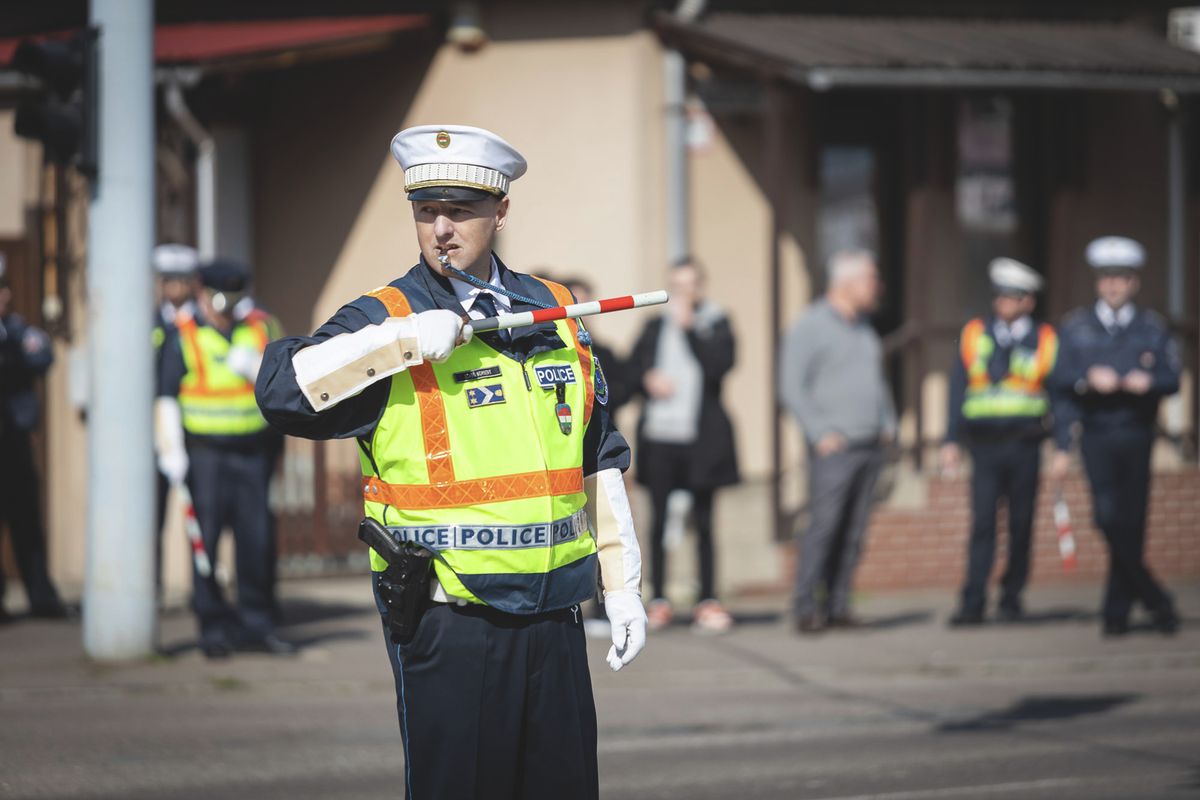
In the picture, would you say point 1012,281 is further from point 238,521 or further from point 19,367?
point 19,367

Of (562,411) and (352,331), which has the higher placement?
(352,331)

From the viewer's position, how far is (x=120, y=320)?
893 centimetres

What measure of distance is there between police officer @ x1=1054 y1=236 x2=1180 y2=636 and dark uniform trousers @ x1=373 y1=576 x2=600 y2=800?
262 inches

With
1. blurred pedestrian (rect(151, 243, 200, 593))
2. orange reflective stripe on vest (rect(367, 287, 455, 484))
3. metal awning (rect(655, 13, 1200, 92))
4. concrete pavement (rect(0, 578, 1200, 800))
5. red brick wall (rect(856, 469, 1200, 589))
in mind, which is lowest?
concrete pavement (rect(0, 578, 1200, 800))

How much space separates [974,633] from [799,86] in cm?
462

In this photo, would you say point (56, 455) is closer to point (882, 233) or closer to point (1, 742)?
point (1, 742)

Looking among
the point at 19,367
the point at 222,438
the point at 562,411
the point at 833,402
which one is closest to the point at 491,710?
the point at 562,411

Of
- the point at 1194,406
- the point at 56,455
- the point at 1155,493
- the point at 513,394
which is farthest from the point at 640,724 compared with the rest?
the point at 1194,406

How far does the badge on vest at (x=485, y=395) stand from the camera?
12.9 feet

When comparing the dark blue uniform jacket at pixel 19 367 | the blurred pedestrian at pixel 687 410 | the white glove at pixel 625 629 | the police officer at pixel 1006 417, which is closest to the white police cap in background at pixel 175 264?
the dark blue uniform jacket at pixel 19 367

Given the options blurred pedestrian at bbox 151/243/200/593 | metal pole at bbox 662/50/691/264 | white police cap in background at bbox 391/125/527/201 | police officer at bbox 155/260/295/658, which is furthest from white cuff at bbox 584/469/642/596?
metal pole at bbox 662/50/691/264

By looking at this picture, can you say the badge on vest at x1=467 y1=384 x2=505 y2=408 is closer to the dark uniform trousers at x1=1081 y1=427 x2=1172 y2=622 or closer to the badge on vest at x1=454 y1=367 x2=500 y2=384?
the badge on vest at x1=454 y1=367 x2=500 y2=384

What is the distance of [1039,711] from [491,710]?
16.4 ft

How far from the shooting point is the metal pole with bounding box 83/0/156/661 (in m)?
8.90
